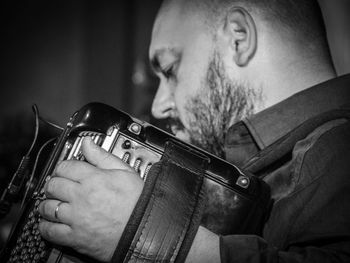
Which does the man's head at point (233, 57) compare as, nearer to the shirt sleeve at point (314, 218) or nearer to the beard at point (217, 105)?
the beard at point (217, 105)

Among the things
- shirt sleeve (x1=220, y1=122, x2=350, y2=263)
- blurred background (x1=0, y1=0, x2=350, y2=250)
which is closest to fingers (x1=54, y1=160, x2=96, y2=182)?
shirt sleeve (x1=220, y1=122, x2=350, y2=263)

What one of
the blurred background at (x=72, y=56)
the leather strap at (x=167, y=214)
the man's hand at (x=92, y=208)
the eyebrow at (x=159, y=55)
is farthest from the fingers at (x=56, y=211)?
the blurred background at (x=72, y=56)

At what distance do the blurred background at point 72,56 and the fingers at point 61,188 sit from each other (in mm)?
1844

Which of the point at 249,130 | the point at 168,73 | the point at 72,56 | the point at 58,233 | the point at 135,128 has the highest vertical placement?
the point at 72,56

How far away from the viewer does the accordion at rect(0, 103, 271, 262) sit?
2.07ft

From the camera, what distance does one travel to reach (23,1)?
9.84ft

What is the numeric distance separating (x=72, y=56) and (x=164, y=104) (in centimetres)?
256

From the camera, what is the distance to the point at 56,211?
1.93ft

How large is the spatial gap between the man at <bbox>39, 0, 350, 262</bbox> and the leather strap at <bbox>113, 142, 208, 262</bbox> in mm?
12

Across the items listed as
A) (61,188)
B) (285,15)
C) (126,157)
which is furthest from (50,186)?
(285,15)

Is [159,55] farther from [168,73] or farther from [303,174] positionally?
[303,174]

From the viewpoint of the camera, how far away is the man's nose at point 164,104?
3.41 ft

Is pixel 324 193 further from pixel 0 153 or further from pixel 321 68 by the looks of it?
pixel 0 153

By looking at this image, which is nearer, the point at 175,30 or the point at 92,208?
the point at 92,208
